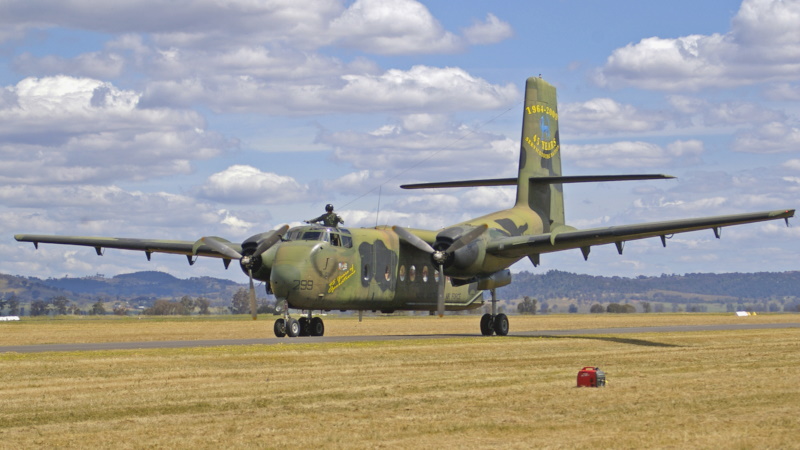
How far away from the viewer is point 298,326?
39406mm

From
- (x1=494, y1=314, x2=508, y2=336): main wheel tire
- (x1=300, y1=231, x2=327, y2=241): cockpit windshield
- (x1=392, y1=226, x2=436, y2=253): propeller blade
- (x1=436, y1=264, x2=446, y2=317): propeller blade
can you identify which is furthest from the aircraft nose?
(x1=494, y1=314, x2=508, y2=336): main wheel tire

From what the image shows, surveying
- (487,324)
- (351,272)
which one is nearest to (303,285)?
(351,272)

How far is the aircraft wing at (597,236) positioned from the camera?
119ft

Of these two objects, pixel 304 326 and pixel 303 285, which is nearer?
pixel 303 285

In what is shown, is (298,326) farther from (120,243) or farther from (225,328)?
(225,328)

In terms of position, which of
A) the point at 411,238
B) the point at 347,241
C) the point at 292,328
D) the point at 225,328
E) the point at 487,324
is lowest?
the point at 225,328

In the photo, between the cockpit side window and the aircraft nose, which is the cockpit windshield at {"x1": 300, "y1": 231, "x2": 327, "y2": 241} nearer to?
the cockpit side window

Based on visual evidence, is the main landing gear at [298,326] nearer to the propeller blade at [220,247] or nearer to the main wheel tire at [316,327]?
the main wheel tire at [316,327]

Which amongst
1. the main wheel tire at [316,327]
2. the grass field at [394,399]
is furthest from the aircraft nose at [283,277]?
the grass field at [394,399]

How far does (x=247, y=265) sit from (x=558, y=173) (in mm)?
16504

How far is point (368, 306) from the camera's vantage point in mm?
41656

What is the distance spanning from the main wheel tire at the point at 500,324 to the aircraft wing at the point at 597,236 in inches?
127

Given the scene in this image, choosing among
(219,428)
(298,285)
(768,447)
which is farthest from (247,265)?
(768,447)

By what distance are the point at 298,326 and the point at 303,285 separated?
8.52 ft
